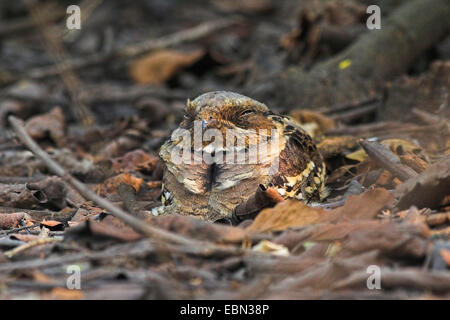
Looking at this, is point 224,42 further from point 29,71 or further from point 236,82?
point 29,71

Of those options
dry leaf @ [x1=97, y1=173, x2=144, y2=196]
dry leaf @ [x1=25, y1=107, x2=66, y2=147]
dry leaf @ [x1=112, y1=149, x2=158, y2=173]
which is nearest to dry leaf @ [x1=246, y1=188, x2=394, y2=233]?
dry leaf @ [x1=97, y1=173, x2=144, y2=196]

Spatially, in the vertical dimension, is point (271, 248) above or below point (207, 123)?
below

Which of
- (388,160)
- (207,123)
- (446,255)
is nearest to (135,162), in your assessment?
(207,123)

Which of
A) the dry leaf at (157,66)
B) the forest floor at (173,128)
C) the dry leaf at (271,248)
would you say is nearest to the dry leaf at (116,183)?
the forest floor at (173,128)

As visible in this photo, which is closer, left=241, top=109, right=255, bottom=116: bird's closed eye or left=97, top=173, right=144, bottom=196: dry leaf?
left=241, top=109, right=255, bottom=116: bird's closed eye

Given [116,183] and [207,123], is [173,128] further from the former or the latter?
[207,123]

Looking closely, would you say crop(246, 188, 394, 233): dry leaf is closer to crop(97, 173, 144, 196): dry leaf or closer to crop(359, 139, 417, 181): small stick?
crop(359, 139, 417, 181): small stick
